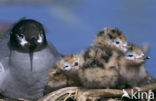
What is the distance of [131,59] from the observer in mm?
3645

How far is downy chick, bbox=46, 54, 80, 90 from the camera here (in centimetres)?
379

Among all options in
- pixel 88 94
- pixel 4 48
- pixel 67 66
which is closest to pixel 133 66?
pixel 88 94

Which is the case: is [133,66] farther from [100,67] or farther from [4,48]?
[4,48]

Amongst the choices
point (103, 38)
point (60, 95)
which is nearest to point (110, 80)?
point (60, 95)

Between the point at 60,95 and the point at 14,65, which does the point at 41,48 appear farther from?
the point at 60,95

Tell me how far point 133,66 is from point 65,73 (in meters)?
0.54

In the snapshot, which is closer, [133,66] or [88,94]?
[88,94]

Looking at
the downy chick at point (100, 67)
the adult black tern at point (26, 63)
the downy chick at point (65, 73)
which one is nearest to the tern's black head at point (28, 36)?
the adult black tern at point (26, 63)

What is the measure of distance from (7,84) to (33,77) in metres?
0.21

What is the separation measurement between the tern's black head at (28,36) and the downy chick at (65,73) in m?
0.28

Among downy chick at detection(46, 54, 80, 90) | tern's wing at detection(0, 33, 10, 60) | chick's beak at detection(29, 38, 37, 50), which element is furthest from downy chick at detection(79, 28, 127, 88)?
tern's wing at detection(0, 33, 10, 60)

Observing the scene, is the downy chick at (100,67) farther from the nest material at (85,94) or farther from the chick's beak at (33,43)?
the chick's beak at (33,43)

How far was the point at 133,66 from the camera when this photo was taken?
3.65 m

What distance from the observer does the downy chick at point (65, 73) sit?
12.4 ft
